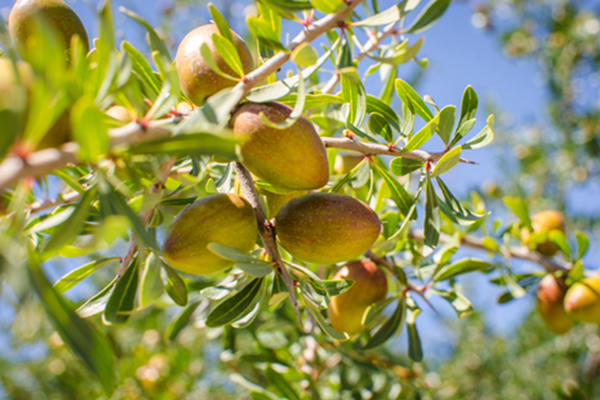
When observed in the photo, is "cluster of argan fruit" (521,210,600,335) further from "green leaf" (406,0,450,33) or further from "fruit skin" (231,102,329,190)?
"fruit skin" (231,102,329,190)

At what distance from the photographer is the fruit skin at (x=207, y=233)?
914 millimetres

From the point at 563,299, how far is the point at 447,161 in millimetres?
1356

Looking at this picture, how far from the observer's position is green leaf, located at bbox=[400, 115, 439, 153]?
101cm

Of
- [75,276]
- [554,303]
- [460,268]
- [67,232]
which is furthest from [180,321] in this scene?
[554,303]

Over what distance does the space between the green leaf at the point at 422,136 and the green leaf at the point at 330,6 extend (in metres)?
0.33

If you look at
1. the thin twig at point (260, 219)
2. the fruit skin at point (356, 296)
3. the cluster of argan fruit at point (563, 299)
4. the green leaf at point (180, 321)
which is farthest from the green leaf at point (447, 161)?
the green leaf at point (180, 321)

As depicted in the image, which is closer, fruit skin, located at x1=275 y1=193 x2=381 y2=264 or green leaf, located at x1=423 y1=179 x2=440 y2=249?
fruit skin, located at x1=275 y1=193 x2=381 y2=264

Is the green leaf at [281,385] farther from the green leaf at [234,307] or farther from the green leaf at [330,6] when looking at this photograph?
the green leaf at [330,6]

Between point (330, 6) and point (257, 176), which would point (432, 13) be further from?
point (257, 176)

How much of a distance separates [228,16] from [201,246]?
3.52m

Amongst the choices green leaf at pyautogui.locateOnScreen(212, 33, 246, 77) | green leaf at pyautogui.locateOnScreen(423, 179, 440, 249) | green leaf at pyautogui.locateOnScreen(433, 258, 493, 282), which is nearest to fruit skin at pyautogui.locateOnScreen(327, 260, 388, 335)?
green leaf at pyautogui.locateOnScreen(433, 258, 493, 282)

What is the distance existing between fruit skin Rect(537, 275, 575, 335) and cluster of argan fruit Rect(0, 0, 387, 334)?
1346 millimetres

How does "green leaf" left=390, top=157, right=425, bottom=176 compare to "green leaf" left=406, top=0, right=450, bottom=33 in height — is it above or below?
below

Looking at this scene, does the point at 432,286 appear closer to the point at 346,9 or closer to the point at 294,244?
the point at 294,244
